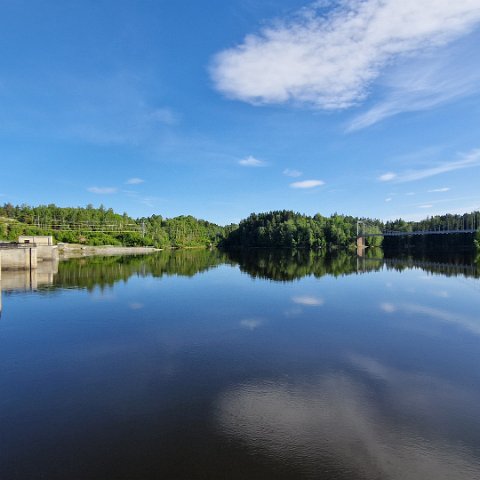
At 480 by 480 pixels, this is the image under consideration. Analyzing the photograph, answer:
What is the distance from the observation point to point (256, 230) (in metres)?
171

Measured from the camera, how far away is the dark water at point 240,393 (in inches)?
380

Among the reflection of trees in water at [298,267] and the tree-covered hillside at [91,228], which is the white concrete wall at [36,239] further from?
the reflection of trees in water at [298,267]

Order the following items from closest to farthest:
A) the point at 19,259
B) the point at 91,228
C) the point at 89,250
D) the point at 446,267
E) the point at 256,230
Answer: the point at 19,259, the point at 446,267, the point at 89,250, the point at 91,228, the point at 256,230

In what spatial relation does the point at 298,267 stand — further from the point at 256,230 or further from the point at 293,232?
the point at 256,230

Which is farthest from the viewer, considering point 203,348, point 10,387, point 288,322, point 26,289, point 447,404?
point 26,289

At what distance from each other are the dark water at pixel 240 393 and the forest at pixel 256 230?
383 feet

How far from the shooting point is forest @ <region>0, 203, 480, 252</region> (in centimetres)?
14812

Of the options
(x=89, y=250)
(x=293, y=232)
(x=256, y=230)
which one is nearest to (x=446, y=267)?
(x=293, y=232)

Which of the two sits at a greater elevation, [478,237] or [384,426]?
[478,237]

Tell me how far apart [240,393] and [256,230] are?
6211 inches

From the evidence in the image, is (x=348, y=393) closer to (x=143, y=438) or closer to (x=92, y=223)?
(x=143, y=438)

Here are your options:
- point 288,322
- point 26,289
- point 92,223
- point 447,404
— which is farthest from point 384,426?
point 92,223

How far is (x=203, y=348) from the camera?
19.3 meters

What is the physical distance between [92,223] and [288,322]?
158 metres
